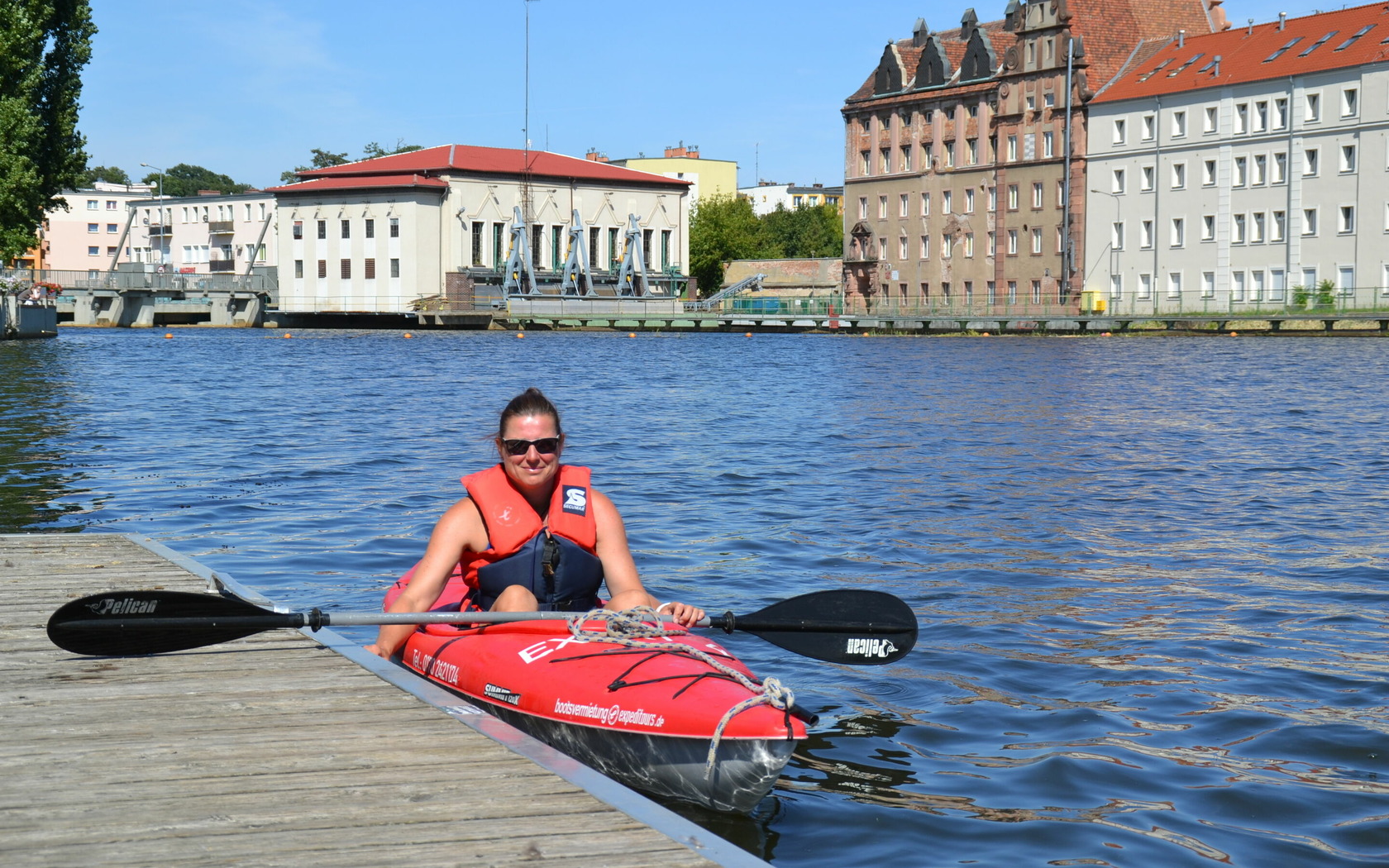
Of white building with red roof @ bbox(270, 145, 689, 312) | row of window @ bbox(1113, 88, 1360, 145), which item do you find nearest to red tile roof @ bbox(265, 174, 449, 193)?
white building with red roof @ bbox(270, 145, 689, 312)

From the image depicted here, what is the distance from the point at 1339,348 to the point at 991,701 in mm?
49041

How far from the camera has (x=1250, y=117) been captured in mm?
70062

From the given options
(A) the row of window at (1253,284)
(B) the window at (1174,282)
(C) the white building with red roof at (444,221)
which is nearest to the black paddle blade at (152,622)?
(A) the row of window at (1253,284)

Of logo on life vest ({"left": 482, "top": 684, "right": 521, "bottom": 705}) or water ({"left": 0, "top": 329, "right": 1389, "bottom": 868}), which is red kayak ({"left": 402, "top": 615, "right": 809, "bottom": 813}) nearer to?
logo on life vest ({"left": 482, "top": 684, "right": 521, "bottom": 705})

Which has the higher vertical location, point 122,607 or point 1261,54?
point 1261,54

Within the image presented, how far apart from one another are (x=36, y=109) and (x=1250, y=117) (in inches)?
2078

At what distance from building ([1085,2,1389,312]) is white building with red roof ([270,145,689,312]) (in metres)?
35.0

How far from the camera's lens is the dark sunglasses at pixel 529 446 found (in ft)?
22.5

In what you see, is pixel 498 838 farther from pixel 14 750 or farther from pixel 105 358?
pixel 105 358

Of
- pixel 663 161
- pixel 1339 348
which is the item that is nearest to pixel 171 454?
pixel 1339 348

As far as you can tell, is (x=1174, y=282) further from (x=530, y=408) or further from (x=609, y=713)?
(x=609, y=713)

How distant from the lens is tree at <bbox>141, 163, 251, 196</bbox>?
179500 millimetres

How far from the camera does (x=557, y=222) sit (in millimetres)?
100375

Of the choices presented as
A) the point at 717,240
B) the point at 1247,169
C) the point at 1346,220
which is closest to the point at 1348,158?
the point at 1346,220
